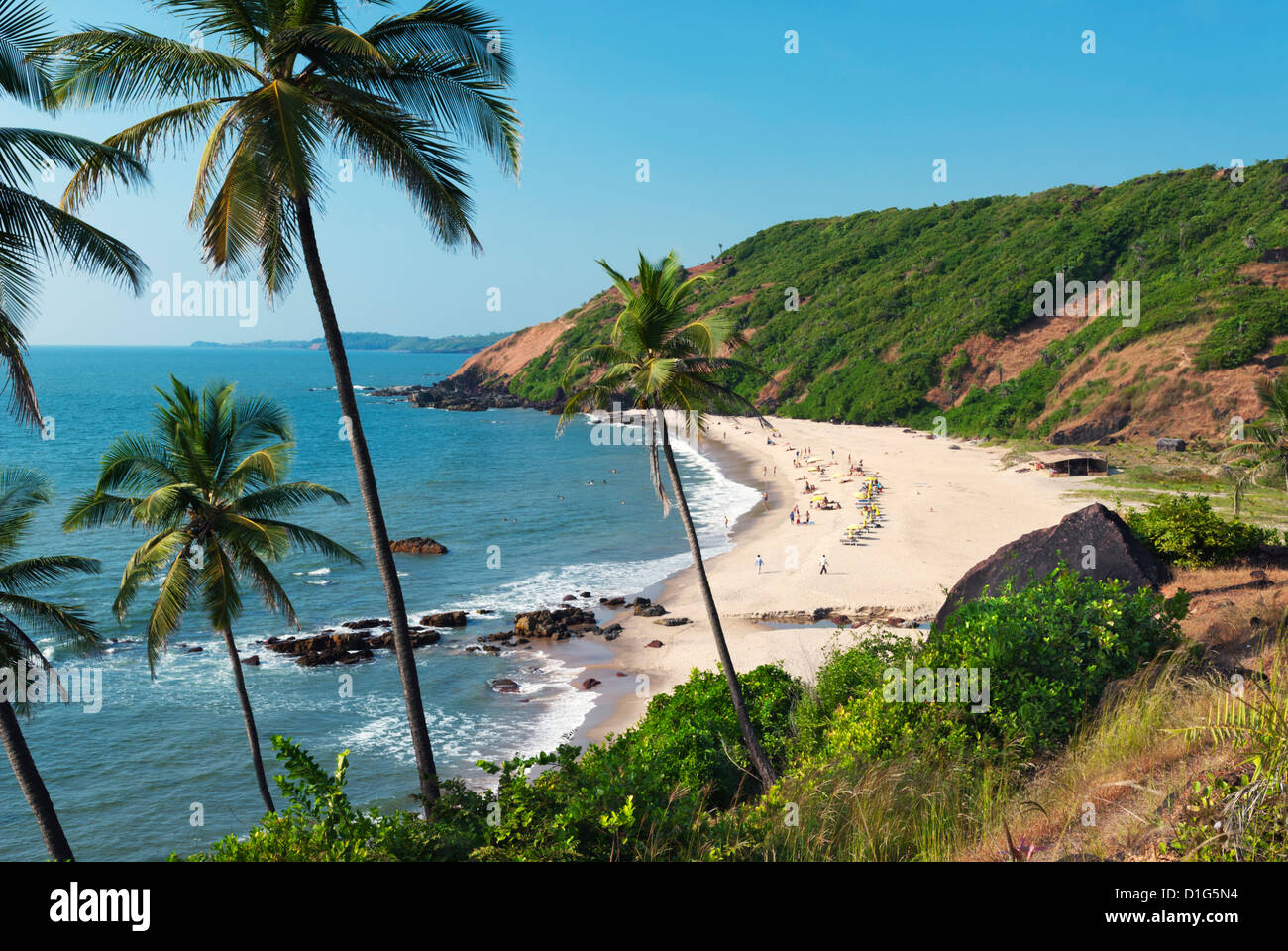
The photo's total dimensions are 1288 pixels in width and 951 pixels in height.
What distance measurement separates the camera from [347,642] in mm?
30656

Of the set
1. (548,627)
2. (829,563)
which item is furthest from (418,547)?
(829,563)

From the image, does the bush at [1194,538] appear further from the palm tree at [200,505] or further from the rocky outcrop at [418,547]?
the rocky outcrop at [418,547]

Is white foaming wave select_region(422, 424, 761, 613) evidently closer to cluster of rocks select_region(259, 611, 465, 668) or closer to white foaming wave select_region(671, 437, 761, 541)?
white foaming wave select_region(671, 437, 761, 541)

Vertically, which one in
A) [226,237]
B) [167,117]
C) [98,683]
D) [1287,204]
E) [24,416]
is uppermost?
[1287,204]

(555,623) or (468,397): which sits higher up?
(468,397)

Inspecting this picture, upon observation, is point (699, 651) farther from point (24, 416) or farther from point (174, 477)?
point (24, 416)

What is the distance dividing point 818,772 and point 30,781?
33.0ft

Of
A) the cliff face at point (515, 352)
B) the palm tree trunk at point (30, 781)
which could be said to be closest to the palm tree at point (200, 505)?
the palm tree trunk at point (30, 781)

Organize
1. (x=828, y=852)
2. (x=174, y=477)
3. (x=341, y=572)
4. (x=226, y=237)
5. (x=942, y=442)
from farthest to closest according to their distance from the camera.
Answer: (x=942, y=442) < (x=341, y=572) < (x=174, y=477) < (x=226, y=237) < (x=828, y=852)

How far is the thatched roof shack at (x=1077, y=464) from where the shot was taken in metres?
52.5

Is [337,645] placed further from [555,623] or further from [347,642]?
[555,623]

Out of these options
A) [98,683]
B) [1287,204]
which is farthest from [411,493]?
[1287,204]
